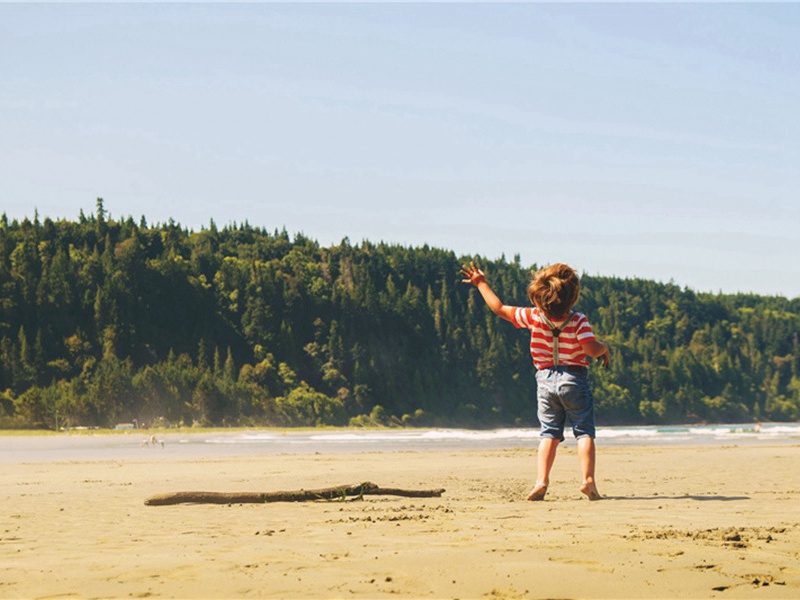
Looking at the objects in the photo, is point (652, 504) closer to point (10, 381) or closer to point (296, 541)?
point (296, 541)

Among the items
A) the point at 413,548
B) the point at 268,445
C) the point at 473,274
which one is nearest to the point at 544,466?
the point at 473,274

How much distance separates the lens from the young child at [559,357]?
895 cm

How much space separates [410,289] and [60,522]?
527 ft

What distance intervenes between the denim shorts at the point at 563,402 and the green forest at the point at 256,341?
94.1m

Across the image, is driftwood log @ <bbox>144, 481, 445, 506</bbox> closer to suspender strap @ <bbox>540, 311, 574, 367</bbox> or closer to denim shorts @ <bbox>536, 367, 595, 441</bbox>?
denim shorts @ <bbox>536, 367, 595, 441</bbox>

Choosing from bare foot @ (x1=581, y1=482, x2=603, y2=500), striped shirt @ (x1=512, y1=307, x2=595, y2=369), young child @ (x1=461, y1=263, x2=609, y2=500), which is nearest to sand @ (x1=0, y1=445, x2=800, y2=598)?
bare foot @ (x1=581, y1=482, x2=603, y2=500)

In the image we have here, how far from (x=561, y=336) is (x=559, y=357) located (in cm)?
20

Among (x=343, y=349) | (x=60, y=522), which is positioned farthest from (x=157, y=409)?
(x=60, y=522)

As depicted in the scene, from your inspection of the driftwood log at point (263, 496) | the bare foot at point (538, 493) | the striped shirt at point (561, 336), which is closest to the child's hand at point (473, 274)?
the striped shirt at point (561, 336)

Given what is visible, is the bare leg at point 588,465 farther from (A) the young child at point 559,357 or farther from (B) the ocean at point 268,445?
(B) the ocean at point 268,445

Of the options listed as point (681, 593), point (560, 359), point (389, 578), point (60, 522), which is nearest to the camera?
point (681, 593)

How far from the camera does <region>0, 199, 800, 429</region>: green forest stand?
376 ft

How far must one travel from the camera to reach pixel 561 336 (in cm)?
906

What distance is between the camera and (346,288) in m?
164
